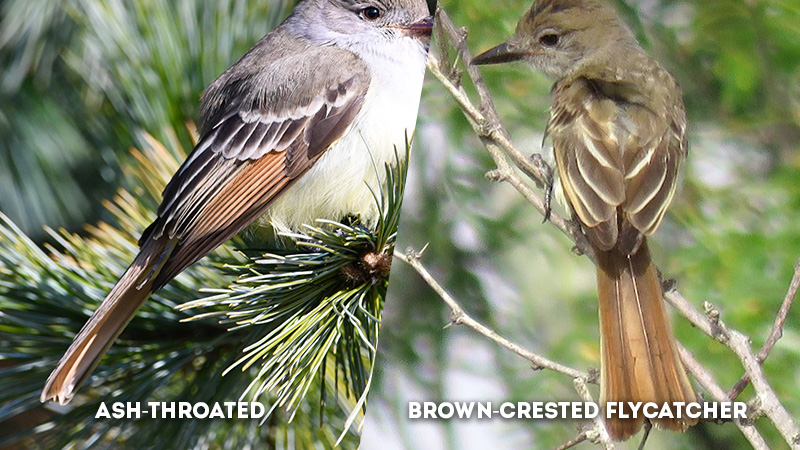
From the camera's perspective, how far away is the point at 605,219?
0.49 meters

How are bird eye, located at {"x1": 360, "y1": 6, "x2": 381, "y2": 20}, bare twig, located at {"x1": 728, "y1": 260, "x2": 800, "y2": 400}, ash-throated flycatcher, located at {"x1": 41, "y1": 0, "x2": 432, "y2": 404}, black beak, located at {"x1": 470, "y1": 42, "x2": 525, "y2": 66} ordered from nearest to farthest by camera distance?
bare twig, located at {"x1": 728, "y1": 260, "x2": 800, "y2": 400}
black beak, located at {"x1": 470, "y1": 42, "x2": 525, "y2": 66}
ash-throated flycatcher, located at {"x1": 41, "y1": 0, "x2": 432, "y2": 404}
bird eye, located at {"x1": 360, "y1": 6, "x2": 381, "y2": 20}

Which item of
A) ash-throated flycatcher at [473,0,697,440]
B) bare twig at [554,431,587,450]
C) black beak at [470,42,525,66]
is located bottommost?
bare twig at [554,431,587,450]

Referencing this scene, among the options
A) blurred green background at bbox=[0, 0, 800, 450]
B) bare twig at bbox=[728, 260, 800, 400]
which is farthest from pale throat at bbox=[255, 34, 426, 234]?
bare twig at bbox=[728, 260, 800, 400]

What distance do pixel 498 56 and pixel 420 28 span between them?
0.39 m

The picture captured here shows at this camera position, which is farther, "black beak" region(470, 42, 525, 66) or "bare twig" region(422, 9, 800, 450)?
"black beak" region(470, 42, 525, 66)

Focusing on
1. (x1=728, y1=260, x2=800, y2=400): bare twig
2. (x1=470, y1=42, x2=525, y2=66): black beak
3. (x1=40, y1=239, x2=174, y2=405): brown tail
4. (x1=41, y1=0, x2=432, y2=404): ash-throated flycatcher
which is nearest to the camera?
(x1=728, y1=260, x2=800, y2=400): bare twig

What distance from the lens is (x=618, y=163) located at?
1.67ft

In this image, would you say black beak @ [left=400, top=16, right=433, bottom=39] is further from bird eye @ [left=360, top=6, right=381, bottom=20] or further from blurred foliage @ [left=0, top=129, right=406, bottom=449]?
blurred foliage @ [left=0, top=129, right=406, bottom=449]

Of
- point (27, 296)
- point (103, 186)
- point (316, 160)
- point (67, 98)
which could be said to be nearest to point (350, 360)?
point (316, 160)

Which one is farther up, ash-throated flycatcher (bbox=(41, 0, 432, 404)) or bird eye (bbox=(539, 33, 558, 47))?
bird eye (bbox=(539, 33, 558, 47))

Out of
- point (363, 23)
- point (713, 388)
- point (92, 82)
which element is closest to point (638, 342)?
point (713, 388)

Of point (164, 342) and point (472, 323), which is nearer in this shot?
point (472, 323)

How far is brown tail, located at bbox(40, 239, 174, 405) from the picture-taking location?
749 millimetres

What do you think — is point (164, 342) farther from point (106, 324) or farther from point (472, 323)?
point (472, 323)
